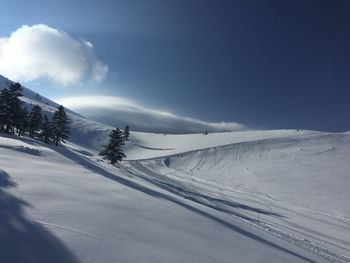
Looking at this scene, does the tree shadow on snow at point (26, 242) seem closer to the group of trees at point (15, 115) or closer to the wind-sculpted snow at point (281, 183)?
the wind-sculpted snow at point (281, 183)

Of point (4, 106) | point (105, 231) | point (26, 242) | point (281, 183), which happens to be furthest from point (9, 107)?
point (26, 242)

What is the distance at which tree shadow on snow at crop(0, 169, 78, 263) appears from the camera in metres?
5.34

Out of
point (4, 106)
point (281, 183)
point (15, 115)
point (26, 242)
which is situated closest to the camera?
point (26, 242)

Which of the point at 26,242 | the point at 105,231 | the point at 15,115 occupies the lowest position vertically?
the point at 26,242

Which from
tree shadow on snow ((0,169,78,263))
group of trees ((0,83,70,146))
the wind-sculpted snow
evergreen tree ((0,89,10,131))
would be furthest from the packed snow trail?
group of trees ((0,83,70,146))

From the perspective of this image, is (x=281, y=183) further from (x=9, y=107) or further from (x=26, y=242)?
(x=26, y=242)

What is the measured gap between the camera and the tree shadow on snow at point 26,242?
17.5 ft

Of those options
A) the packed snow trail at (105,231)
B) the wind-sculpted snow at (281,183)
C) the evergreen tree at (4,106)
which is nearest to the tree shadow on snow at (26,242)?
the packed snow trail at (105,231)

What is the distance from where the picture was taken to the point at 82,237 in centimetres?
651

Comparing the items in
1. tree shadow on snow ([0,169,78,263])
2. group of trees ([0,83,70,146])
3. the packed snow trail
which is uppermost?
group of trees ([0,83,70,146])

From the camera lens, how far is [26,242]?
19.1 feet

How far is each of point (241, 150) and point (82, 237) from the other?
64563 mm

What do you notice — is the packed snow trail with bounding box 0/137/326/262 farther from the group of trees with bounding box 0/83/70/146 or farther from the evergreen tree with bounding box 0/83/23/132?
the group of trees with bounding box 0/83/70/146

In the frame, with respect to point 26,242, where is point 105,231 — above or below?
above
